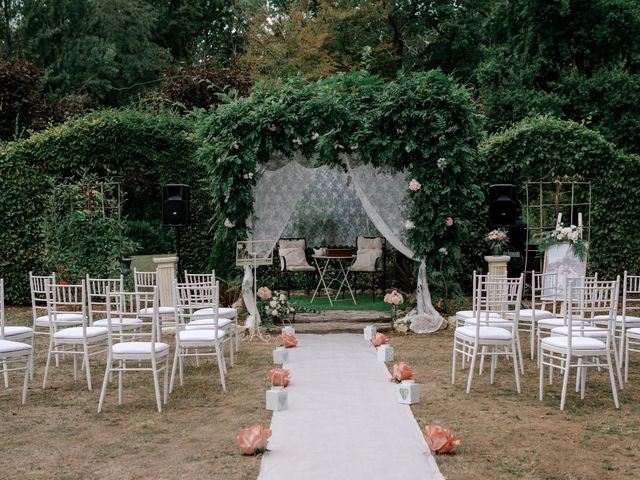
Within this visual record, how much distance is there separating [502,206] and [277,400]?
544 cm

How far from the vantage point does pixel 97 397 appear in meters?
5.52

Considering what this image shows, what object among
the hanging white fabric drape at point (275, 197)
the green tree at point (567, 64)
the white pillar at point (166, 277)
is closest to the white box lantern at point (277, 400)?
the white pillar at point (166, 277)

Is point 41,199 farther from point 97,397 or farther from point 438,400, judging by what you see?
point 438,400

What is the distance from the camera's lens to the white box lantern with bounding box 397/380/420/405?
16.8 ft

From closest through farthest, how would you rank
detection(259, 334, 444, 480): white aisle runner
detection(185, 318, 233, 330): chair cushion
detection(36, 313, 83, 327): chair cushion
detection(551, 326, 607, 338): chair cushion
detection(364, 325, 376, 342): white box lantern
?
detection(259, 334, 444, 480): white aisle runner
detection(551, 326, 607, 338): chair cushion
detection(185, 318, 233, 330): chair cushion
detection(36, 313, 83, 327): chair cushion
detection(364, 325, 376, 342): white box lantern

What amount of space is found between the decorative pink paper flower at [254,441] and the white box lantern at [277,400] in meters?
0.96

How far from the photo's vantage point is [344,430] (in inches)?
176

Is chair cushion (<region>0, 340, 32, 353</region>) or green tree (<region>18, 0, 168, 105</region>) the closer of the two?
chair cushion (<region>0, 340, 32, 353</region>)

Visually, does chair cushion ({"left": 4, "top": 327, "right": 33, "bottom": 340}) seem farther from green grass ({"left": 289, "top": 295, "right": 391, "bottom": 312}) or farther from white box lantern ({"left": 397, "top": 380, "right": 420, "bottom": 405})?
green grass ({"left": 289, "top": 295, "right": 391, "bottom": 312})

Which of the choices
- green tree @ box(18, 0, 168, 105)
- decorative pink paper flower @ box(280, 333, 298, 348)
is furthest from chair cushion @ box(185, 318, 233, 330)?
green tree @ box(18, 0, 168, 105)

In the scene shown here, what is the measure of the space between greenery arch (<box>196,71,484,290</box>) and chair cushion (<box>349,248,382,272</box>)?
1.70 metres

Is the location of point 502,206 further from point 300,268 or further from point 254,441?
point 254,441

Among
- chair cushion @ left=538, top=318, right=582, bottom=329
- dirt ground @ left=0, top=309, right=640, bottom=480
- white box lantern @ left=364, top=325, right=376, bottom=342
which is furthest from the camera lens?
white box lantern @ left=364, top=325, right=376, bottom=342

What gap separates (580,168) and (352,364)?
18.4 ft
